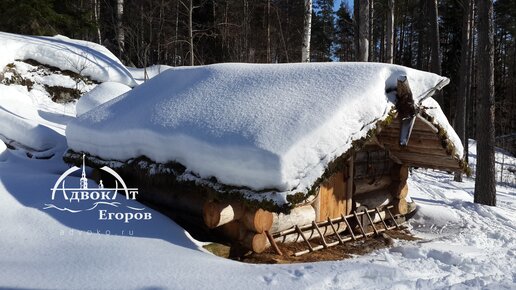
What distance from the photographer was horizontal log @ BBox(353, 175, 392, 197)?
295 inches

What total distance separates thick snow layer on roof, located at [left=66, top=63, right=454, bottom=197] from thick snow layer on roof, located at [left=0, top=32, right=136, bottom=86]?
22.8 ft

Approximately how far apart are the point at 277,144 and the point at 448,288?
7.27 ft

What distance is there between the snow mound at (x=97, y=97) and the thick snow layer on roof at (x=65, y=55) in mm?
2497

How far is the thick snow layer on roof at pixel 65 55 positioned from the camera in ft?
39.3

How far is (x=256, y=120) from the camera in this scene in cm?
481

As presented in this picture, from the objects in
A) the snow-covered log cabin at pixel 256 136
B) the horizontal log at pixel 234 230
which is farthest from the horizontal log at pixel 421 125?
the horizontal log at pixel 234 230

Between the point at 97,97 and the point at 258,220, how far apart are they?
6.94m

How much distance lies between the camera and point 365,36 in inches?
398

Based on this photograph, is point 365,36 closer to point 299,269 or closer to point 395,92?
point 395,92

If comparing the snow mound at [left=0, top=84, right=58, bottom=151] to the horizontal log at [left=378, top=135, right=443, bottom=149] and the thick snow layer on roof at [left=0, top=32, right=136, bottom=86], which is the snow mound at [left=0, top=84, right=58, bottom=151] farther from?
the horizontal log at [left=378, top=135, right=443, bottom=149]

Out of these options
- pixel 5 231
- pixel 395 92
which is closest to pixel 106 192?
pixel 5 231

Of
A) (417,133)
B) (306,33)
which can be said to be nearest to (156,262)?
(417,133)

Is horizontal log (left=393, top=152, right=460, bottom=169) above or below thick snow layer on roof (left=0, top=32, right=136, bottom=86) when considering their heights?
below

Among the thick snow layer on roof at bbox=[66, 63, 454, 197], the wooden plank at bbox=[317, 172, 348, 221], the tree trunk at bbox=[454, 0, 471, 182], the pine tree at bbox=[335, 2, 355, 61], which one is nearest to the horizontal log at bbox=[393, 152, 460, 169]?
the wooden plank at bbox=[317, 172, 348, 221]
